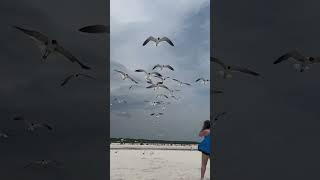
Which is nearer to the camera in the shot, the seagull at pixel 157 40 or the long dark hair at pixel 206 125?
the long dark hair at pixel 206 125

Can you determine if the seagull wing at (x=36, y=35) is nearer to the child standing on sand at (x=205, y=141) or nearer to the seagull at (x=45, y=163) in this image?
the seagull at (x=45, y=163)

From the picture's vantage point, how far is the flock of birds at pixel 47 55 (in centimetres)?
1190

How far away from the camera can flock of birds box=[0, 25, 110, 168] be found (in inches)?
468

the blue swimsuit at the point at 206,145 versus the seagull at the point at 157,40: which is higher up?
the seagull at the point at 157,40

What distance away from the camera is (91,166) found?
11.9 meters
